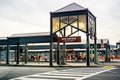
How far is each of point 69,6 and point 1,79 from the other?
904 inches

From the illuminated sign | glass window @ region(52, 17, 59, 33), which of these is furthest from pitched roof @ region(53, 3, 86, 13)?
the illuminated sign

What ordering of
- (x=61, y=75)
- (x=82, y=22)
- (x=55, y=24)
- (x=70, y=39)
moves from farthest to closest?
(x=55, y=24) < (x=70, y=39) < (x=82, y=22) < (x=61, y=75)

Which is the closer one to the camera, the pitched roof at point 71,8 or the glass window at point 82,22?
the glass window at point 82,22

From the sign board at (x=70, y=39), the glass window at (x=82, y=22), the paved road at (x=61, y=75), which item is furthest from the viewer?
the sign board at (x=70, y=39)

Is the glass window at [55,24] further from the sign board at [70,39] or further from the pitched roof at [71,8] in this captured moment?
the sign board at [70,39]

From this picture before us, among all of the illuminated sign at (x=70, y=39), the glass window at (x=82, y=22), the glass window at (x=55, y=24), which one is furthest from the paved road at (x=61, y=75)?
the glass window at (x=55, y=24)

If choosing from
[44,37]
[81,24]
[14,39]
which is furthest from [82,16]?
[14,39]

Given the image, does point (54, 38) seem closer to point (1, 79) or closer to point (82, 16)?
point (82, 16)

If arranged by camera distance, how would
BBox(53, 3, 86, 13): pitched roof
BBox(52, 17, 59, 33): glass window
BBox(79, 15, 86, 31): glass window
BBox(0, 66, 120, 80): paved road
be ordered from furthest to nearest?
BBox(52, 17, 59, 33): glass window → BBox(53, 3, 86, 13): pitched roof → BBox(79, 15, 86, 31): glass window → BBox(0, 66, 120, 80): paved road

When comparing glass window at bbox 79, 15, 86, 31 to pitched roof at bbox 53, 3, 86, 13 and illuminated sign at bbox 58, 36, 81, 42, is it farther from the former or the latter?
illuminated sign at bbox 58, 36, 81, 42

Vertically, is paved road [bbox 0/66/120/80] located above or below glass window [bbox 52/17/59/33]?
below

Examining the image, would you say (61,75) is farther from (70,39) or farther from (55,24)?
(55,24)

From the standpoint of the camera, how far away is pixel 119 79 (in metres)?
16.1

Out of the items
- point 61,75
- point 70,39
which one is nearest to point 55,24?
point 70,39
